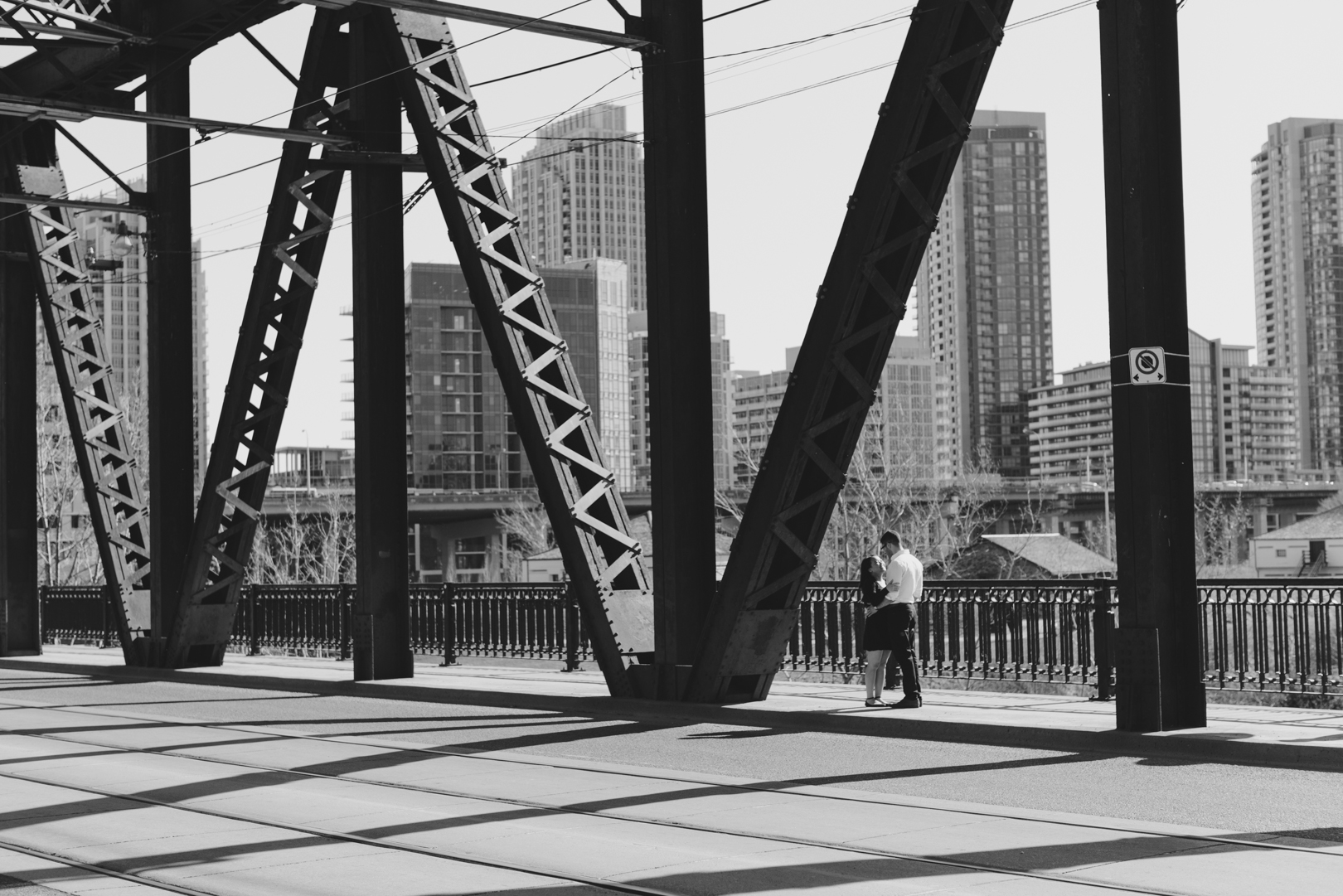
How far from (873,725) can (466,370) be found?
161 meters

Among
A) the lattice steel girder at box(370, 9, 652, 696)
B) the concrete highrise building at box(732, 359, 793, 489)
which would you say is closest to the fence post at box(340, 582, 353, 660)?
the lattice steel girder at box(370, 9, 652, 696)

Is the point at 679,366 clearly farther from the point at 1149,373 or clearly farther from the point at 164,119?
the point at 164,119

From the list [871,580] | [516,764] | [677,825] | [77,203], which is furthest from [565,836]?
[77,203]

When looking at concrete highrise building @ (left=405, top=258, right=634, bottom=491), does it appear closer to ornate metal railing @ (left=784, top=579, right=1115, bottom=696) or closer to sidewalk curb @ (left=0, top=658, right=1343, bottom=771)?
sidewalk curb @ (left=0, top=658, right=1343, bottom=771)

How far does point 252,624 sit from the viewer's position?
94.3ft

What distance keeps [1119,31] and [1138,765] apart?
18.8ft

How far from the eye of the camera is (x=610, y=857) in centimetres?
828

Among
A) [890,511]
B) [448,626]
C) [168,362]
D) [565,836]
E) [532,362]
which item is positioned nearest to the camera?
[565,836]

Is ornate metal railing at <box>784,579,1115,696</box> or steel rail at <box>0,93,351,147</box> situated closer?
ornate metal railing at <box>784,579,1115,696</box>

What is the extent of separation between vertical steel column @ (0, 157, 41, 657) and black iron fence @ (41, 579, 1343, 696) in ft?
22.3

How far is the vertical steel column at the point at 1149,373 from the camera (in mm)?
12445

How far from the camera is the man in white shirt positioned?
15023 millimetres

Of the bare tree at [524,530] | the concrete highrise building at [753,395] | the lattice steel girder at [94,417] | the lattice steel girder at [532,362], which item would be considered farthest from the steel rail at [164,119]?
the concrete highrise building at [753,395]

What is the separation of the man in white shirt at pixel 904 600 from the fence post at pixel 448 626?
1029 cm
